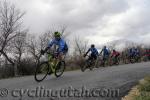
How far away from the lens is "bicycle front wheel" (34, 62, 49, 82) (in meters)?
14.0

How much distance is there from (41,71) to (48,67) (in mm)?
430

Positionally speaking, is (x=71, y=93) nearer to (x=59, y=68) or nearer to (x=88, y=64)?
(x=59, y=68)

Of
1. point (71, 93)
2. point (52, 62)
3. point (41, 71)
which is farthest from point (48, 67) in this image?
point (71, 93)

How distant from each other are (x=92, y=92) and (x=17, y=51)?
50.3 m

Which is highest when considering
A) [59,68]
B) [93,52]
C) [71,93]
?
[93,52]

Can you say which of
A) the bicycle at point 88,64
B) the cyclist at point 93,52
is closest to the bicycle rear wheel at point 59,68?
the cyclist at point 93,52

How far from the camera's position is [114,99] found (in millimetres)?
8523

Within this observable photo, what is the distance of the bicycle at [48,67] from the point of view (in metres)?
14.1

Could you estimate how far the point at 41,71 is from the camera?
14.3 meters

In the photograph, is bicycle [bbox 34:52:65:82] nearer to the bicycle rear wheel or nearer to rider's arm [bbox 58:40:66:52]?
the bicycle rear wheel

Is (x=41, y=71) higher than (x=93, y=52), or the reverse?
(x=93, y=52)

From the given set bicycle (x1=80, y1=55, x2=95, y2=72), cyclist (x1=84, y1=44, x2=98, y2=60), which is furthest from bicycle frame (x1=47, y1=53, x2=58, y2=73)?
bicycle (x1=80, y1=55, x2=95, y2=72)

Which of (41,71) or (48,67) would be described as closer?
(41,71)

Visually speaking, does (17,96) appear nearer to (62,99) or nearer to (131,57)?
Answer: (62,99)
